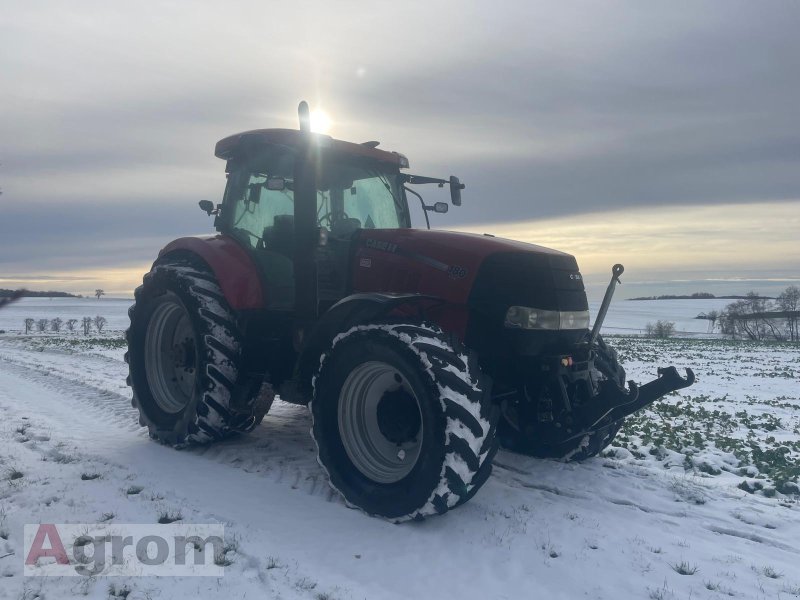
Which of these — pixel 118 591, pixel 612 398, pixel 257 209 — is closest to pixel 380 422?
pixel 612 398

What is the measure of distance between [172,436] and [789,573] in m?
5.43

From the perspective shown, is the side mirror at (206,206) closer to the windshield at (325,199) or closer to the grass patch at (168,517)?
the windshield at (325,199)

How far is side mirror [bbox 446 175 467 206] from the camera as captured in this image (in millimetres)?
7133

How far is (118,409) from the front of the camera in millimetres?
8602

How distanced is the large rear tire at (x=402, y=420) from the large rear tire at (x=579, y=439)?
1360 millimetres

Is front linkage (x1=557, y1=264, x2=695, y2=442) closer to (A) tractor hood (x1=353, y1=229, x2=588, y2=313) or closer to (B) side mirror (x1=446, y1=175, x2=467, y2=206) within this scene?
(A) tractor hood (x1=353, y1=229, x2=588, y2=313)

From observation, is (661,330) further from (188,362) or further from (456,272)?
(456,272)

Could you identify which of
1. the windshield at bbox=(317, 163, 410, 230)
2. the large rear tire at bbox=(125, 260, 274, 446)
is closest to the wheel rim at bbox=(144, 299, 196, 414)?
the large rear tire at bbox=(125, 260, 274, 446)

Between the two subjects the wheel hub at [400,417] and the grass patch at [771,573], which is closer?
the grass patch at [771,573]

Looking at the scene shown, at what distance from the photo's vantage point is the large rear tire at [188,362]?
19.5 feet

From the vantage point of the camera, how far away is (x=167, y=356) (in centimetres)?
721

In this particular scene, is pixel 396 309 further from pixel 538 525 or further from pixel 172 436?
pixel 172 436

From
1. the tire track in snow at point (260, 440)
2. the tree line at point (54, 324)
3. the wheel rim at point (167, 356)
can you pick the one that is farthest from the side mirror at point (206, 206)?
the tree line at point (54, 324)

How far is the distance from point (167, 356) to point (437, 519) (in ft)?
13.4
